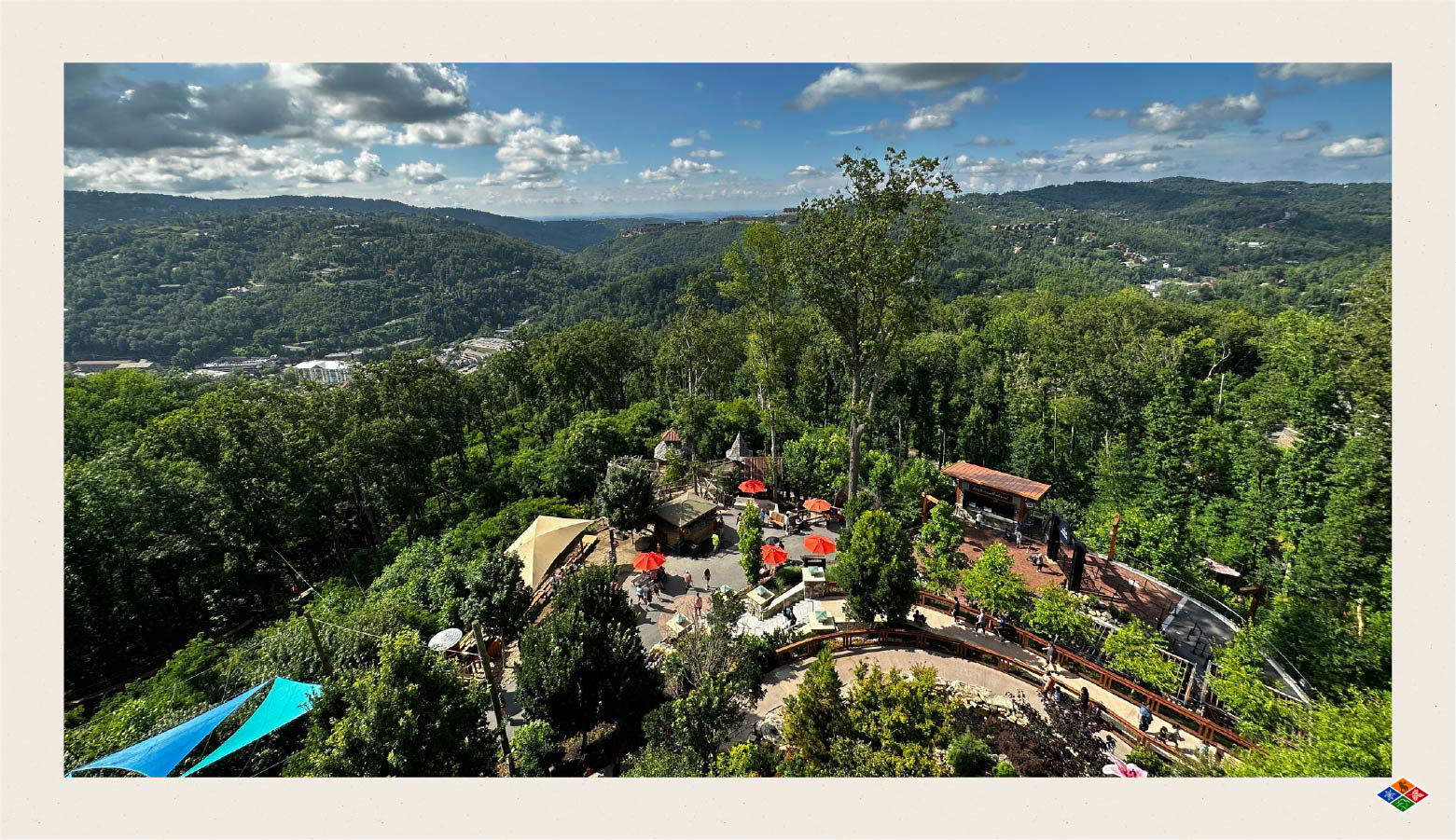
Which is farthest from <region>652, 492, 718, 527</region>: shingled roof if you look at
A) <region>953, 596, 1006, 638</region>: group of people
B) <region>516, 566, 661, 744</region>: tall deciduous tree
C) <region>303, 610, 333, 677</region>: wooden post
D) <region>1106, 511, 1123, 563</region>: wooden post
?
<region>1106, 511, 1123, 563</region>: wooden post

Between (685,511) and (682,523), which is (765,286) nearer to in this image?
(685,511)

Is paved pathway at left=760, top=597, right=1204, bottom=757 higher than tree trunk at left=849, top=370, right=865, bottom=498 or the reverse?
the reverse

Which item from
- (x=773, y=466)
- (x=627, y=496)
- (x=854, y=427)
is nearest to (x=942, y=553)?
(x=854, y=427)

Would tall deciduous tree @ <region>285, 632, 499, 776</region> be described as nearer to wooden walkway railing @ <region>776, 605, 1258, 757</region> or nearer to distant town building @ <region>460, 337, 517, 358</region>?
wooden walkway railing @ <region>776, 605, 1258, 757</region>

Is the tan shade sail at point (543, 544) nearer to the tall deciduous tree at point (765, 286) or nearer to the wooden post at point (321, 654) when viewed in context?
the wooden post at point (321, 654)

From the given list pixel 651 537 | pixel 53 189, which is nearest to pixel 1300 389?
pixel 651 537
